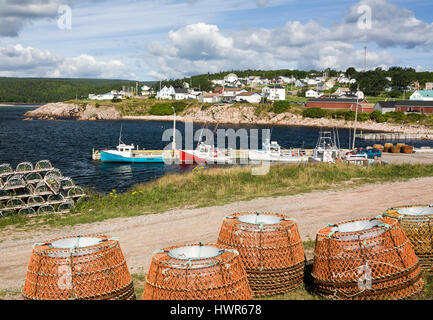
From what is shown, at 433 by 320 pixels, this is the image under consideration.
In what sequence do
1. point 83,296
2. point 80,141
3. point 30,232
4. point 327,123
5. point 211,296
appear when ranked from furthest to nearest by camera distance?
point 327,123 < point 80,141 < point 30,232 < point 83,296 < point 211,296

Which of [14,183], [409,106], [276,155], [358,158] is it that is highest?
[409,106]

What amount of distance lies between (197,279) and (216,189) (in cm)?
1977

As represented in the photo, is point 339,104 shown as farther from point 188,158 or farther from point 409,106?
point 188,158

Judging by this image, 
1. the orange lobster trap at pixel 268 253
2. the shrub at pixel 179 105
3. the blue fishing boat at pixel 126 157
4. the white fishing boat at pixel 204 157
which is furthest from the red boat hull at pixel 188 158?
the shrub at pixel 179 105

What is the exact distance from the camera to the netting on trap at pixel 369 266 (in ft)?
28.7

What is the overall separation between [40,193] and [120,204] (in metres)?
4.23

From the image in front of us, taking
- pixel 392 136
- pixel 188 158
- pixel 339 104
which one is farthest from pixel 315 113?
pixel 188 158

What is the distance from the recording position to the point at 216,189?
27000 millimetres

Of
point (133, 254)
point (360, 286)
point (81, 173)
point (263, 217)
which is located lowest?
point (81, 173)

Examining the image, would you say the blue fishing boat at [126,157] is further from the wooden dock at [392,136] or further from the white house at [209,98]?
the white house at [209,98]

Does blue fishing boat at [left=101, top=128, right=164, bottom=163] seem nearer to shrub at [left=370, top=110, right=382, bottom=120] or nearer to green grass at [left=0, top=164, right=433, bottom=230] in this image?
green grass at [left=0, top=164, right=433, bottom=230]

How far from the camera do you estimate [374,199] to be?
75.0 ft

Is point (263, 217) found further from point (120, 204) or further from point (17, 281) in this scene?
point (120, 204)

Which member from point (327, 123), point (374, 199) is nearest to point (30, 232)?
point (374, 199)
